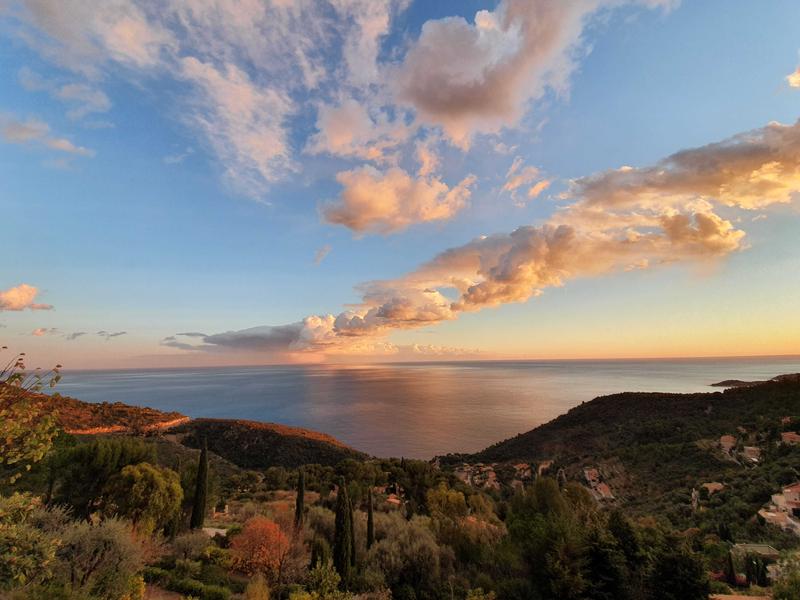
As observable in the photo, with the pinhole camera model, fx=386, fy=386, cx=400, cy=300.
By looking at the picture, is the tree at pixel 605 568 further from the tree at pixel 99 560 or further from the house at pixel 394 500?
the house at pixel 394 500

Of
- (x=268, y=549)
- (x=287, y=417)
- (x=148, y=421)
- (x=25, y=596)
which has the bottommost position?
(x=287, y=417)

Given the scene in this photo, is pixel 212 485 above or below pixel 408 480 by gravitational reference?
above

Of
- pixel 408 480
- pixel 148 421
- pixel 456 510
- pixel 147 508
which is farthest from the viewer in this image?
pixel 148 421

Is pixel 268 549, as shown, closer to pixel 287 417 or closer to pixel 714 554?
pixel 714 554

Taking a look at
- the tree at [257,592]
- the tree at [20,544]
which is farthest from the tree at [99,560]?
the tree at [20,544]

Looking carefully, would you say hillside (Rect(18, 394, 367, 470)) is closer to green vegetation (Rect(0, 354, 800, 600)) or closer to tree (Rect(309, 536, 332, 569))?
green vegetation (Rect(0, 354, 800, 600))

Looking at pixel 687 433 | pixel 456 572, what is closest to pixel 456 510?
pixel 456 572

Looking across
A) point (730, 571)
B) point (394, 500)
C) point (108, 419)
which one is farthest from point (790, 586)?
point (108, 419)
